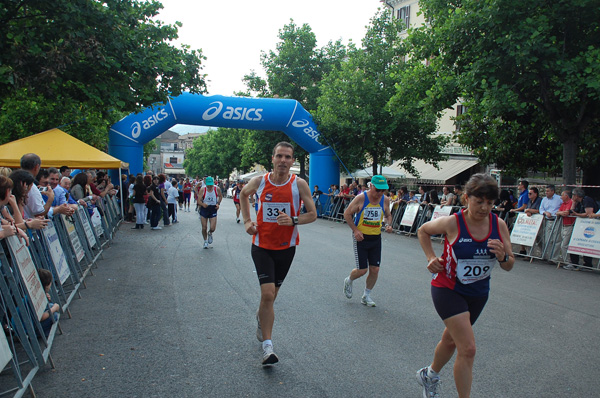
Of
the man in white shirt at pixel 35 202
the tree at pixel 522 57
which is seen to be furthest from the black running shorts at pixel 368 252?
the tree at pixel 522 57

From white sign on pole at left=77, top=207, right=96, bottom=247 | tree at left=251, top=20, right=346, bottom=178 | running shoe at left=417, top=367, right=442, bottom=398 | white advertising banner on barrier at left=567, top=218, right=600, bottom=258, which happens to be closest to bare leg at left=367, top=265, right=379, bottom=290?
running shoe at left=417, top=367, right=442, bottom=398

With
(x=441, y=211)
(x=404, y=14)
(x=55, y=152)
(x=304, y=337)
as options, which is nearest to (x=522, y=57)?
(x=441, y=211)

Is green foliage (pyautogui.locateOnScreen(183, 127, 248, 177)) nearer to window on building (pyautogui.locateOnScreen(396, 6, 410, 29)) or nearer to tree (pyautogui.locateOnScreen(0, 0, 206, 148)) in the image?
window on building (pyautogui.locateOnScreen(396, 6, 410, 29))

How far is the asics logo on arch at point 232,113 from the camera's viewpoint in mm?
21219

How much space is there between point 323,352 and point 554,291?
522 cm

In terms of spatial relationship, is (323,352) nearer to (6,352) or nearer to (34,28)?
(6,352)

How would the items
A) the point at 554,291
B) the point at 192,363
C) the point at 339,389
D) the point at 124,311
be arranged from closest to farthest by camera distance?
the point at 339,389, the point at 192,363, the point at 124,311, the point at 554,291

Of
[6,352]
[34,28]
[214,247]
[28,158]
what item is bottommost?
[214,247]

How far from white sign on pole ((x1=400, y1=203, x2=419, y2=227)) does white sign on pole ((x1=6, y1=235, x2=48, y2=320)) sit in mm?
13741

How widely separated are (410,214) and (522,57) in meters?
6.56

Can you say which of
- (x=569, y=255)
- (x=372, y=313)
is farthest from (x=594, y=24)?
(x=372, y=313)

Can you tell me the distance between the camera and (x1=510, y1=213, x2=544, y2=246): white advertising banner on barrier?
1191 centimetres

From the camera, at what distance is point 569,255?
11.0 metres

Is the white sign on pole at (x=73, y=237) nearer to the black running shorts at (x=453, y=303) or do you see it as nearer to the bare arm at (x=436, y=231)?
the bare arm at (x=436, y=231)
